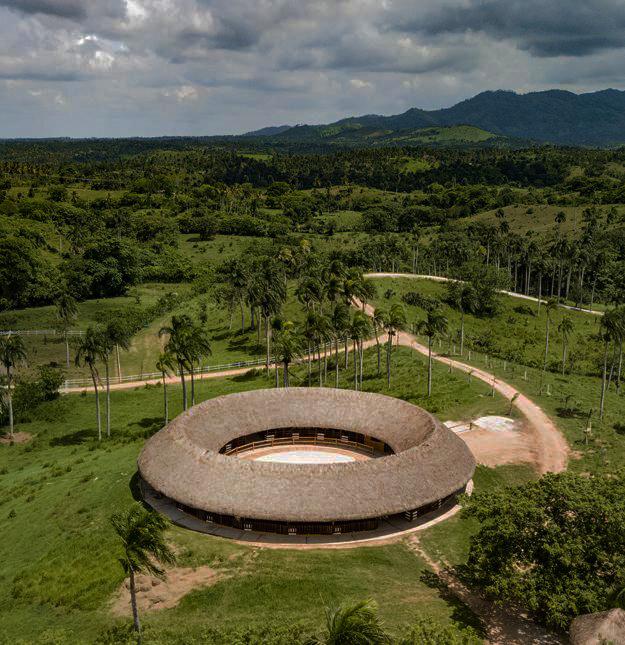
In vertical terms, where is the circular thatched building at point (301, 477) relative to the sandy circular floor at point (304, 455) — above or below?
above

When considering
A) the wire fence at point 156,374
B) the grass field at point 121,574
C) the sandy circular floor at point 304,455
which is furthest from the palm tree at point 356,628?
the wire fence at point 156,374

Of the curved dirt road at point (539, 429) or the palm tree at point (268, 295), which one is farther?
the palm tree at point (268, 295)

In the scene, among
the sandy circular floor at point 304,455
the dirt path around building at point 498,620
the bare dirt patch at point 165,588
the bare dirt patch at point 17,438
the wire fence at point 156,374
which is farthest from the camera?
the wire fence at point 156,374

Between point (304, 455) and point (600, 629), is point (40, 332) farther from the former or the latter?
point (600, 629)

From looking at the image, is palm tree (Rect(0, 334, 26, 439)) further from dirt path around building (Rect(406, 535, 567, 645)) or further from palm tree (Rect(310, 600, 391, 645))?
palm tree (Rect(310, 600, 391, 645))

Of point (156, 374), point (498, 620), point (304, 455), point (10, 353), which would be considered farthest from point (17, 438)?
point (498, 620)

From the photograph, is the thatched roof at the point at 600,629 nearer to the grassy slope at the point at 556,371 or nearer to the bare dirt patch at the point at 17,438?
the grassy slope at the point at 556,371

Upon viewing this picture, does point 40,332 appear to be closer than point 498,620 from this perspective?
No

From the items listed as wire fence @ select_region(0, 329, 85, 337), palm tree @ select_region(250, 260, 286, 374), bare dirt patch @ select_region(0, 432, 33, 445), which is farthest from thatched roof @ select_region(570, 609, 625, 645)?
wire fence @ select_region(0, 329, 85, 337)
